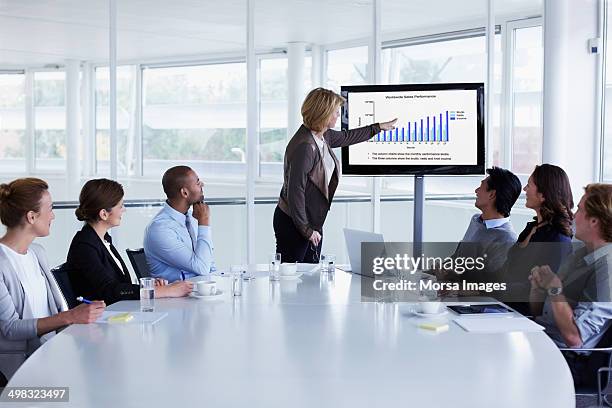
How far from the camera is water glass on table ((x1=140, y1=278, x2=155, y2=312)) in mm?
3252

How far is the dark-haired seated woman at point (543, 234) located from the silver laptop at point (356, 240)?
717mm

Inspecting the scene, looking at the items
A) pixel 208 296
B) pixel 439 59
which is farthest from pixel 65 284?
pixel 439 59

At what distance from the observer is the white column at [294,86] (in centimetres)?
736

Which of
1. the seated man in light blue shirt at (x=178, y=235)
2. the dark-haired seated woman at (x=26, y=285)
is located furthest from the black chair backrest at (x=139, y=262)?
the dark-haired seated woman at (x=26, y=285)

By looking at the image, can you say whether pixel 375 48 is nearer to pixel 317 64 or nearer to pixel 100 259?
pixel 317 64

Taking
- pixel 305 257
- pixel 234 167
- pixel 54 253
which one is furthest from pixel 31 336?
pixel 234 167

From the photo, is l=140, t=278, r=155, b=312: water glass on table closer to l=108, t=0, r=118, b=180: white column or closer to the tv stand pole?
the tv stand pole

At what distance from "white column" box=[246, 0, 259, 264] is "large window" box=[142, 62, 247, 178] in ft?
0.26

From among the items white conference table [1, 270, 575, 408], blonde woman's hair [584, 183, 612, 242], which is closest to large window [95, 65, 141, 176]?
white conference table [1, 270, 575, 408]

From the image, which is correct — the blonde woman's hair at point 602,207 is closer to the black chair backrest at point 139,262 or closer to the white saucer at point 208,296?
the white saucer at point 208,296

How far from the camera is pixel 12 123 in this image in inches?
265

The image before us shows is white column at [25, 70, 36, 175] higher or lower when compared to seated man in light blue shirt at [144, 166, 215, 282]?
higher

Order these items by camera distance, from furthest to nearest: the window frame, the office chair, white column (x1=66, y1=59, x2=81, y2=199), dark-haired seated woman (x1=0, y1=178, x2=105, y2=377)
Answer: the window frame, white column (x1=66, y1=59, x2=81, y2=199), the office chair, dark-haired seated woman (x1=0, y1=178, x2=105, y2=377)

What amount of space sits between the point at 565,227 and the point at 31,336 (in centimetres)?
244
